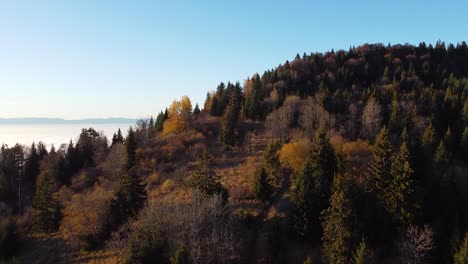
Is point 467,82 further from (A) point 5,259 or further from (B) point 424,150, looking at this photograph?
(A) point 5,259

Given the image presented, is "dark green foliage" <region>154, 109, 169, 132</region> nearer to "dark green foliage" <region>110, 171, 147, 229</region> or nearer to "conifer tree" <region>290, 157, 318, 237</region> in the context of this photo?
"dark green foliage" <region>110, 171, 147, 229</region>

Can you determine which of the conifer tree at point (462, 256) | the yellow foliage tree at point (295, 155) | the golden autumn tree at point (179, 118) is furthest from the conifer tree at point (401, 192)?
the golden autumn tree at point (179, 118)

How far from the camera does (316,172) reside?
125ft

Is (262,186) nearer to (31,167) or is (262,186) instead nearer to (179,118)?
(179,118)

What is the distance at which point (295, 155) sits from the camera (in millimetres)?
50219

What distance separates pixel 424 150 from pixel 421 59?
346 ft

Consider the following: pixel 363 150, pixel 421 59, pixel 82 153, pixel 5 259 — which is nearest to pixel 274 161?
pixel 363 150

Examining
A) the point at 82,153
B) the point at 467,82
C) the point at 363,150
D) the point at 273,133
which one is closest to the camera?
the point at 363,150

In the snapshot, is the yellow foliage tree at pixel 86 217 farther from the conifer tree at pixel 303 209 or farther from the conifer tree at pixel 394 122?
the conifer tree at pixel 394 122

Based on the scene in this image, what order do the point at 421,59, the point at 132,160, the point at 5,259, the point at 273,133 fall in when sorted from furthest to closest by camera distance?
the point at 421,59, the point at 273,133, the point at 132,160, the point at 5,259

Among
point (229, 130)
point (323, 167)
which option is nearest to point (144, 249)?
point (323, 167)

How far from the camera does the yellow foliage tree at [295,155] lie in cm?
4959

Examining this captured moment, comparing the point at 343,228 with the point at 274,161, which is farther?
the point at 274,161

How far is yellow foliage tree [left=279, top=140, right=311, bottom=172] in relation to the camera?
49594mm
